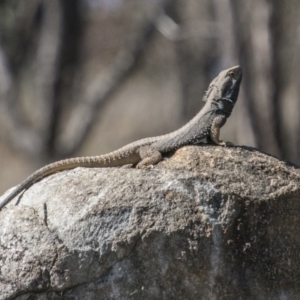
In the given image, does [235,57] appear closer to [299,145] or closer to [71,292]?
[299,145]

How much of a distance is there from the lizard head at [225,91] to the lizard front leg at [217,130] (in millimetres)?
137

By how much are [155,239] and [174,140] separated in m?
1.47

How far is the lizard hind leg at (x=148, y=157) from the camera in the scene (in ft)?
22.6

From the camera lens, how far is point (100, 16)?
26938mm

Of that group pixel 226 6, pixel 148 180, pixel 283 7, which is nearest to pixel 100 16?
pixel 283 7

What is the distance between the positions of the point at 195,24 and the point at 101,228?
10865mm

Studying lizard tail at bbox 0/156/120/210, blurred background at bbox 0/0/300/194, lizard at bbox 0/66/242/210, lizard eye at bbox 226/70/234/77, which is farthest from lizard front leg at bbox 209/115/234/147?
blurred background at bbox 0/0/300/194

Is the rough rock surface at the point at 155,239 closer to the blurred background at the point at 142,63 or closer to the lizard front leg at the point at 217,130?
the lizard front leg at the point at 217,130

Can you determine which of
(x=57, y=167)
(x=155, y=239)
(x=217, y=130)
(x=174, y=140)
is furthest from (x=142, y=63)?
(x=155, y=239)

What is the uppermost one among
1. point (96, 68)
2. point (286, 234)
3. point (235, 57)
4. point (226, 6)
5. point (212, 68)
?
point (96, 68)

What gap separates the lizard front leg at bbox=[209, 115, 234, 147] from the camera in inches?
277

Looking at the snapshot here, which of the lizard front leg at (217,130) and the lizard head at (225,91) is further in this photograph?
the lizard head at (225,91)

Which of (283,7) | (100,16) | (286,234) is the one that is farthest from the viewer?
(100,16)

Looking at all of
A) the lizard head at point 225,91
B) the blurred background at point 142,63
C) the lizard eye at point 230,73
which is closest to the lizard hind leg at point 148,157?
the lizard head at point 225,91
